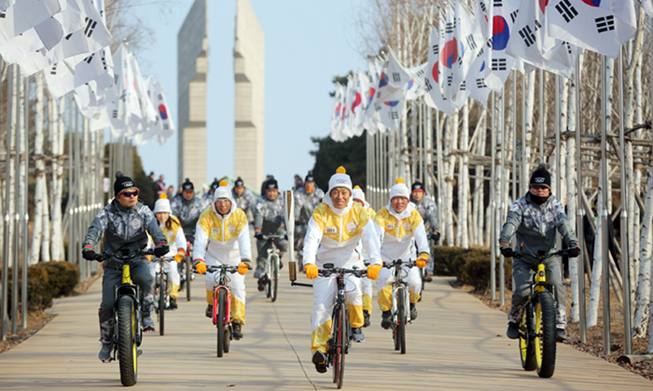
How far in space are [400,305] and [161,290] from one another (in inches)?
134

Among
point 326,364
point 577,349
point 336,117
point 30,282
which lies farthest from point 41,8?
point 336,117

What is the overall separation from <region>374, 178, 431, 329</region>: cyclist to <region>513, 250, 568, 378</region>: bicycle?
7.61 feet

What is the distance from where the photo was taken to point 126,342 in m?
7.97

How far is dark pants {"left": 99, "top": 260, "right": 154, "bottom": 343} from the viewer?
846 centimetres

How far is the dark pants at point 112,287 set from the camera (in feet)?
27.8

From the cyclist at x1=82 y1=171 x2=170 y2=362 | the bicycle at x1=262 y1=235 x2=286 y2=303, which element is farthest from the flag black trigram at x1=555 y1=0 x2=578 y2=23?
the bicycle at x1=262 y1=235 x2=286 y2=303

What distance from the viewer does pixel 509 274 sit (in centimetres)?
1712

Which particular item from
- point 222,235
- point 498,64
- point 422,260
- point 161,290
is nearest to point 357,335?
point 422,260

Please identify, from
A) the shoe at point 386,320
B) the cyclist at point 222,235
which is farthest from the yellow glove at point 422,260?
the cyclist at point 222,235

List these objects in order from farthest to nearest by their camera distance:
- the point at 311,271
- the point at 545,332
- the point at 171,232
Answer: the point at 171,232 → the point at 545,332 → the point at 311,271

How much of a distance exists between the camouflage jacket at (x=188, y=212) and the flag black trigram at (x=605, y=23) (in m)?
9.52

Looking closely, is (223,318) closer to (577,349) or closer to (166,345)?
(166,345)

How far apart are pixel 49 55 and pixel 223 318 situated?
417cm

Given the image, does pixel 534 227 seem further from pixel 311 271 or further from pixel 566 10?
pixel 566 10
